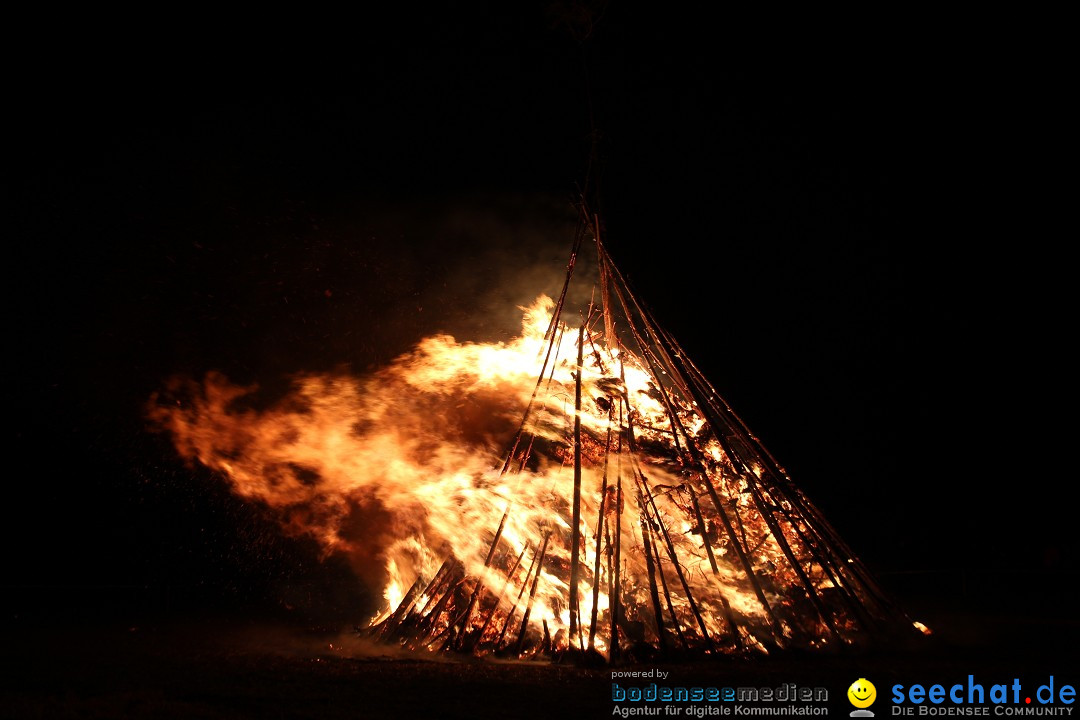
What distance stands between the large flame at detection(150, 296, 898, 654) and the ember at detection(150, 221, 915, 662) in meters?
0.02

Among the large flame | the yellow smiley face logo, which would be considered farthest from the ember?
the yellow smiley face logo

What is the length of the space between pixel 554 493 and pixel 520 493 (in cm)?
31

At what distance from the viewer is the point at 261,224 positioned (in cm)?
620

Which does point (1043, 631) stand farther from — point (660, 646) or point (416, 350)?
point (416, 350)

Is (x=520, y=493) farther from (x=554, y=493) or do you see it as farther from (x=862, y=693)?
(x=862, y=693)

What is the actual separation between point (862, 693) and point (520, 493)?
2984mm

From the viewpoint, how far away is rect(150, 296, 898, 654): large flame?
5.01 m

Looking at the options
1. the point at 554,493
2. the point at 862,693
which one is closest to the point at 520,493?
the point at 554,493

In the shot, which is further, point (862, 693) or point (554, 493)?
point (554, 493)

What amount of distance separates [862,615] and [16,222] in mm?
8251

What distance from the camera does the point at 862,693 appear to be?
3.62 meters

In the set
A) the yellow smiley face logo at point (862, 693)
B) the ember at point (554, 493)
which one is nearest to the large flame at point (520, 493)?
the ember at point (554, 493)

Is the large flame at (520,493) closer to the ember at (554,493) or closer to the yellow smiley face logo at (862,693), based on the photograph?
the ember at (554,493)

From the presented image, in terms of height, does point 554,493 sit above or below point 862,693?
above
